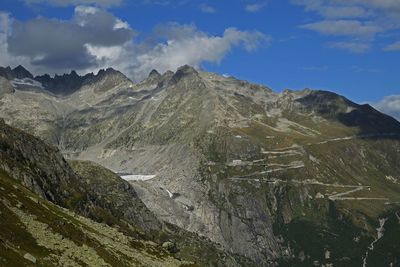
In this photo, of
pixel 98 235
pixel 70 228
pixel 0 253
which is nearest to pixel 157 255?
pixel 98 235

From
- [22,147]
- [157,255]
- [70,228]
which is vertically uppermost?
[22,147]

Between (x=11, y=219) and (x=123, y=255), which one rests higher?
(x=11, y=219)

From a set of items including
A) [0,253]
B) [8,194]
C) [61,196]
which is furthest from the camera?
[61,196]

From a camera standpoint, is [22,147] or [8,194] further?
[22,147]

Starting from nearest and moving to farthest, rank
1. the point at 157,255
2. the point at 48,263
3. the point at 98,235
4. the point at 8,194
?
the point at 48,263, the point at 8,194, the point at 98,235, the point at 157,255

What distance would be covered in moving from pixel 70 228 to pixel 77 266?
16.9m

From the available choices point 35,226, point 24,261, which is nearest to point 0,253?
point 24,261

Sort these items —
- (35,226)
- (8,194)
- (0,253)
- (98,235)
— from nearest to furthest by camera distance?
(0,253) → (35,226) → (8,194) → (98,235)

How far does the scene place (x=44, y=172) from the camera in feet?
626

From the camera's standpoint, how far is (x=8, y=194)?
269ft

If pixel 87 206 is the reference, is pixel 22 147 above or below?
above

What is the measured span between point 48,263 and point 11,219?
11.2 meters

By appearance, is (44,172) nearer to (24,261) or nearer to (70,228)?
(70,228)

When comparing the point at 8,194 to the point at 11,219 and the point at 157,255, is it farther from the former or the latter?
the point at 157,255
